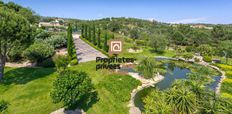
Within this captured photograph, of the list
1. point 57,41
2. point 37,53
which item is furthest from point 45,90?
point 57,41

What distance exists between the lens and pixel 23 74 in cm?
3191

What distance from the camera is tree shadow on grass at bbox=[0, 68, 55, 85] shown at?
29.0m

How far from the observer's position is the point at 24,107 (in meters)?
21.9

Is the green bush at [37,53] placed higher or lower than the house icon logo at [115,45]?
lower

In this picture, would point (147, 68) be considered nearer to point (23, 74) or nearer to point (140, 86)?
point (140, 86)

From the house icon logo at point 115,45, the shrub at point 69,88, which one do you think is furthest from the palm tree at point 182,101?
the house icon logo at point 115,45

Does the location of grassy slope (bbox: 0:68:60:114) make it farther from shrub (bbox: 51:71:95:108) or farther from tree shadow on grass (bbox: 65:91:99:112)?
shrub (bbox: 51:71:95:108)

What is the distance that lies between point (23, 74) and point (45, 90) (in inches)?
325

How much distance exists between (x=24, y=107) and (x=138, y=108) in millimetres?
12354

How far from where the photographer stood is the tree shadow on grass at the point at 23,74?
28984 mm

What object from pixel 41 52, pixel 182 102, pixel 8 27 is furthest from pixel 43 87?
pixel 182 102

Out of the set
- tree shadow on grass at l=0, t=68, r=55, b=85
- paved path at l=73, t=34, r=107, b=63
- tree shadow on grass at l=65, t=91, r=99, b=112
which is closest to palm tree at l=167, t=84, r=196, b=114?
tree shadow on grass at l=65, t=91, r=99, b=112

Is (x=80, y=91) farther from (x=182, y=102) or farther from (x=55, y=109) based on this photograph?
(x=182, y=102)

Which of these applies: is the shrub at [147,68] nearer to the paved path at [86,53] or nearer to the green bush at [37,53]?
the paved path at [86,53]
